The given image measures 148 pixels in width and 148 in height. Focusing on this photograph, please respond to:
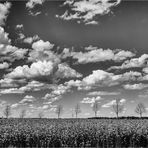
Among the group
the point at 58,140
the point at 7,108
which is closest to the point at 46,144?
the point at 58,140

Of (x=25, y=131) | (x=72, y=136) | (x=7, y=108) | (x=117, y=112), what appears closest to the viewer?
(x=72, y=136)

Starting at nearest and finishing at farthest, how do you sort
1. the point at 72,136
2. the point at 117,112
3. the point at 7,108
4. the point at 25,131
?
1. the point at 72,136
2. the point at 25,131
3. the point at 117,112
4. the point at 7,108

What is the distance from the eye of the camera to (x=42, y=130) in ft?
→ 95.4

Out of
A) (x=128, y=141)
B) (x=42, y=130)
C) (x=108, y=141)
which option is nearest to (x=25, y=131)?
(x=42, y=130)

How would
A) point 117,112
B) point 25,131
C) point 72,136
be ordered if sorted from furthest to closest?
point 117,112, point 25,131, point 72,136

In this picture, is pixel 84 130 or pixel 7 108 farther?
pixel 7 108

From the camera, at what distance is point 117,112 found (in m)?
144

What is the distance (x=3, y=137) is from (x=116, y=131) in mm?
11093

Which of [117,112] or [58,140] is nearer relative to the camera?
[58,140]

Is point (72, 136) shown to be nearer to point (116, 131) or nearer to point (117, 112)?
point (116, 131)

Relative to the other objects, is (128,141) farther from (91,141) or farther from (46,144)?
(46,144)

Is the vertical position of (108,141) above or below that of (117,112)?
below

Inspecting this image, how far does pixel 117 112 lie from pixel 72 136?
120472mm

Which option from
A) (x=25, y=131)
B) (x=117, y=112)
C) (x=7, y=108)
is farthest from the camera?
(x=7, y=108)
